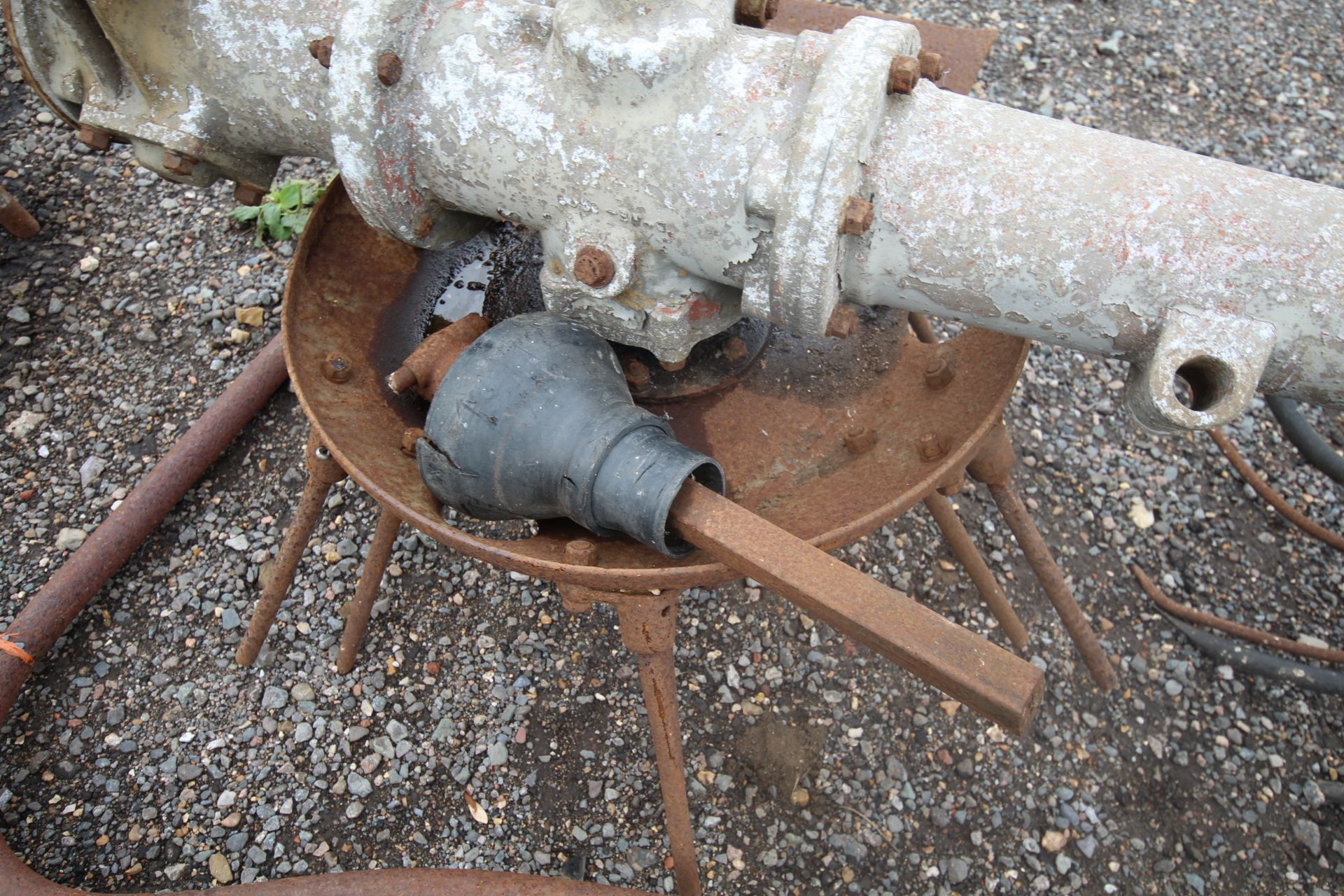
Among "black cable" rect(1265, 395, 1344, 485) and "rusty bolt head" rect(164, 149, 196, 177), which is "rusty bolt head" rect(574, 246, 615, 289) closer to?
"rusty bolt head" rect(164, 149, 196, 177)

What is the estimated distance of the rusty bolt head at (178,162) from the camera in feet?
5.74

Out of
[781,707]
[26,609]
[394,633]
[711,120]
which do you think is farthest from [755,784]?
[26,609]

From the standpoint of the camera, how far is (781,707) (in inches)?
102

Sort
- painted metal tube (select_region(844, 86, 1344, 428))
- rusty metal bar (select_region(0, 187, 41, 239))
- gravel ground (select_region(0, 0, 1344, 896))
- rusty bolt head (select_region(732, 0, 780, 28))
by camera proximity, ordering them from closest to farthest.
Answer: painted metal tube (select_region(844, 86, 1344, 428)), rusty bolt head (select_region(732, 0, 780, 28)), gravel ground (select_region(0, 0, 1344, 896)), rusty metal bar (select_region(0, 187, 41, 239))

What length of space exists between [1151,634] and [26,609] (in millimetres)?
3052

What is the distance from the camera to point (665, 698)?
6.15 ft

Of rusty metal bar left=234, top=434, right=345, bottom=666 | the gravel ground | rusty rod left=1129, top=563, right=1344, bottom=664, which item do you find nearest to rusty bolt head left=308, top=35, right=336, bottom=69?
rusty metal bar left=234, top=434, right=345, bottom=666

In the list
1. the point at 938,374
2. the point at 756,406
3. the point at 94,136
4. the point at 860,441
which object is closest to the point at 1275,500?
the point at 938,374

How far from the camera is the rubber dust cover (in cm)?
147

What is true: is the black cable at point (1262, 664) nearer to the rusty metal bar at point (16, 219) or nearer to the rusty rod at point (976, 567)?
the rusty rod at point (976, 567)

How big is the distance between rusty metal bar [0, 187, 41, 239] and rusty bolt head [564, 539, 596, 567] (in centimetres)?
270

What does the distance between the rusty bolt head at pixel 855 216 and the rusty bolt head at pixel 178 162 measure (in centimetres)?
122

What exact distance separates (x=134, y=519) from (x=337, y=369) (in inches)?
45.2

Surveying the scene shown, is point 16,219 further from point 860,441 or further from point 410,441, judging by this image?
point 860,441
